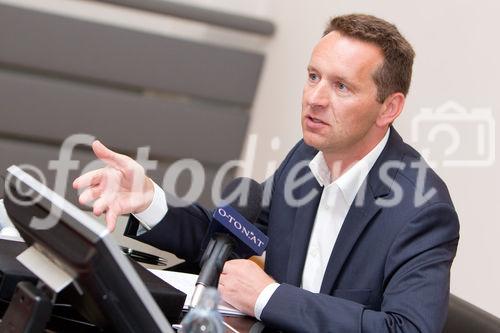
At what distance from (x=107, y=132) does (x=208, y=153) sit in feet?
1.62

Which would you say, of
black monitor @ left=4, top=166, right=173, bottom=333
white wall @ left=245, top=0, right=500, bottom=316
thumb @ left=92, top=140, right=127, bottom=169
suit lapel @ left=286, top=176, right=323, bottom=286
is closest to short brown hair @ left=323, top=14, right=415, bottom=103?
suit lapel @ left=286, top=176, right=323, bottom=286

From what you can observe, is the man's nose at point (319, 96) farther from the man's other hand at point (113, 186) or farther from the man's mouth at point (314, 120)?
the man's other hand at point (113, 186)

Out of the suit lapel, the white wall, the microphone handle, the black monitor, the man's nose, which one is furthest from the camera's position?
the white wall

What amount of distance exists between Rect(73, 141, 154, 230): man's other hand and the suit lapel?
369mm

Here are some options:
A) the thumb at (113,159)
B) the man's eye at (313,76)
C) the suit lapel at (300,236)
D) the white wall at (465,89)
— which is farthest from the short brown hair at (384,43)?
the white wall at (465,89)

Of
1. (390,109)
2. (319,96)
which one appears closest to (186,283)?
(319,96)

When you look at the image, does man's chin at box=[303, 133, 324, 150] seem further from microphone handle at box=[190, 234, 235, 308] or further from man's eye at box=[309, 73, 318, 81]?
microphone handle at box=[190, 234, 235, 308]

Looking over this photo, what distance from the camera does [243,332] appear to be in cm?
165

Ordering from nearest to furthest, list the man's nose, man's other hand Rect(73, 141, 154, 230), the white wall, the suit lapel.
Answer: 1. man's other hand Rect(73, 141, 154, 230)
2. the man's nose
3. the suit lapel
4. the white wall

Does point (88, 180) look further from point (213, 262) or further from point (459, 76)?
point (459, 76)

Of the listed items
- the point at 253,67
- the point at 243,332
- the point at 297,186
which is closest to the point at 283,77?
the point at 253,67

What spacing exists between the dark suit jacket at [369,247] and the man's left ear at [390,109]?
5cm

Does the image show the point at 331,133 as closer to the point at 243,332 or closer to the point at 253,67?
the point at 243,332

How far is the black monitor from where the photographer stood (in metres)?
1.19
